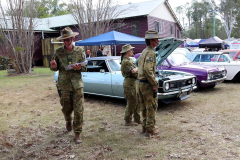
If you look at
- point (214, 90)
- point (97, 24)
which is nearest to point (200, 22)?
point (97, 24)

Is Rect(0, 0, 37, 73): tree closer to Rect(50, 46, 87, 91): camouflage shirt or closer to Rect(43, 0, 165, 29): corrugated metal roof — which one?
Rect(43, 0, 165, 29): corrugated metal roof

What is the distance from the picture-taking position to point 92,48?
16.0m

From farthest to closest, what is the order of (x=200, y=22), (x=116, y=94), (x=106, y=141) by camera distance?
(x=200, y=22)
(x=116, y=94)
(x=106, y=141)

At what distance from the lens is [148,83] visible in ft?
13.2

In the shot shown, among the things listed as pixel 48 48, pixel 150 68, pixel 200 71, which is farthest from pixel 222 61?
pixel 48 48

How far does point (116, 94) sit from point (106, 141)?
8.50 feet

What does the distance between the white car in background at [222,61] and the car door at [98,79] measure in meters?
5.05

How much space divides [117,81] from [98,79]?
786mm

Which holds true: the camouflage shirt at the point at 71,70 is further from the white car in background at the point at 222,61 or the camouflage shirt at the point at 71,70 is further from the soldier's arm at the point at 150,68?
the white car in background at the point at 222,61

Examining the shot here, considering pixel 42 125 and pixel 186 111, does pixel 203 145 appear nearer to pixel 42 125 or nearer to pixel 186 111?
pixel 186 111

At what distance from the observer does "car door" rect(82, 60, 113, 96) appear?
6746mm

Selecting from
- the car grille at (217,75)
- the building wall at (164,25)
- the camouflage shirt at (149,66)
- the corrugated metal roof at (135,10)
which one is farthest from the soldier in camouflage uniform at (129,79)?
the building wall at (164,25)

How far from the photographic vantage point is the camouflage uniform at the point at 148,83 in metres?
3.90

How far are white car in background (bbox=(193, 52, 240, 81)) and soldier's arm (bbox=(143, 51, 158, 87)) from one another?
661 centimetres
